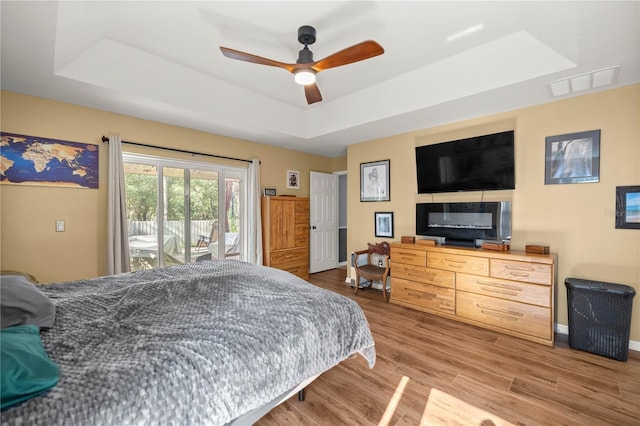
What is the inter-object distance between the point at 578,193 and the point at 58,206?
5.52m

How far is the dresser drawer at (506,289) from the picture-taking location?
2.57 m

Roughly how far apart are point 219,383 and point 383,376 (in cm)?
150

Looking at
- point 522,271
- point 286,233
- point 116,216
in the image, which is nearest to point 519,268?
point 522,271

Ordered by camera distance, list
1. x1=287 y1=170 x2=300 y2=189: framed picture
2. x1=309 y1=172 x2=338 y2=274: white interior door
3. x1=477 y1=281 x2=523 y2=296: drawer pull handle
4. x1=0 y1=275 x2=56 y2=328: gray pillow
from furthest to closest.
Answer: x1=309 y1=172 x2=338 y2=274: white interior door → x1=287 y1=170 x2=300 y2=189: framed picture → x1=477 y1=281 x2=523 y2=296: drawer pull handle → x1=0 y1=275 x2=56 y2=328: gray pillow

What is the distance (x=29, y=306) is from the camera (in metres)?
1.25

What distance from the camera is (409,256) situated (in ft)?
11.6

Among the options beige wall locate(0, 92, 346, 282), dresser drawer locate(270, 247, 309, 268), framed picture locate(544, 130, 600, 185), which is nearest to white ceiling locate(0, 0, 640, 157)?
beige wall locate(0, 92, 346, 282)

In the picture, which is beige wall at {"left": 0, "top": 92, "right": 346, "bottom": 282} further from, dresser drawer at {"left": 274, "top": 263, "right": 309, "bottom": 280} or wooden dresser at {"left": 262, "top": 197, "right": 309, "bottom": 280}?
dresser drawer at {"left": 274, "top": 263, "right": 309, "bottom": 280}

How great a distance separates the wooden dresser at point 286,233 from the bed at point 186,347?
255 cm

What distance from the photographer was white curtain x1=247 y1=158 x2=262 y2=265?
4398 millimetres

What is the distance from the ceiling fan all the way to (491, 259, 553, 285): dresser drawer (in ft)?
7.99

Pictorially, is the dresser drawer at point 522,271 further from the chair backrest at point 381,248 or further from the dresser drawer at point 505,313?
the chair backrest at point 381,248

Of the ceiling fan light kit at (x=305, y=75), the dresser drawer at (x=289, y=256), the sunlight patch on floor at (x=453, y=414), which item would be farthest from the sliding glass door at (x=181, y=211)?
the sunlight patch on floor at (x=453, y=414)

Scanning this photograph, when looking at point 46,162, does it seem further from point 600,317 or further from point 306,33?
point 600,317
